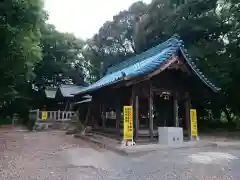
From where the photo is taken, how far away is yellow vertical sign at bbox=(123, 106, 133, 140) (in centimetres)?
891

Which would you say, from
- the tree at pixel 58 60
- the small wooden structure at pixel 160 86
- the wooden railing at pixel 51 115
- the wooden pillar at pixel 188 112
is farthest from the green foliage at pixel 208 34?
the tree at pixel 58 60

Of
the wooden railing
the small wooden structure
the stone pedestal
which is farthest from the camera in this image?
the wooden railing

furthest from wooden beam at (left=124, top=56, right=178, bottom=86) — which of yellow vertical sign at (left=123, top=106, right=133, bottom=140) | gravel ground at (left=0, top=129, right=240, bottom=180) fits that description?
gravel ground at (left=0, top=129, right=240, bottom=180)

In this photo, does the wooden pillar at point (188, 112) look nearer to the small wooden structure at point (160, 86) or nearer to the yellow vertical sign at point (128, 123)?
the small wooden structure at point (160, 86)

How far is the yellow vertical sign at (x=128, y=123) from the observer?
891 centimetres

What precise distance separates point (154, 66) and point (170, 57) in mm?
848

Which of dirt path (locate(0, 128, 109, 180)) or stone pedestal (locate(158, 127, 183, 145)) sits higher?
stone pedestal (locate(158, 127, 183, 145))

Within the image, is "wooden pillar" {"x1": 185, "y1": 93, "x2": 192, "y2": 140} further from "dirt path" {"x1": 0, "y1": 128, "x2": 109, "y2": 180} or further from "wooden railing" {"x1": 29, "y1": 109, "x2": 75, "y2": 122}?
"wooden railing" {"x1": 29, "y1": 109, "x2": 75, "y2": 122}

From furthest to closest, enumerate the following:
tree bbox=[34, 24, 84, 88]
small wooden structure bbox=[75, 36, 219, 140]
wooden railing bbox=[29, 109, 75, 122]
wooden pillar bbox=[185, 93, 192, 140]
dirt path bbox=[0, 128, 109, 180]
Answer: tree bbox=[34, 24, 84, 88]
wooden railing bbox=[29, 109, 75, 122]
wooden pillar bbox=[185, 93, 192, 140]
small wooden structure bbox=[75, 36, 219, 140]
dirt path bbox=[0, 128, 109, 180]

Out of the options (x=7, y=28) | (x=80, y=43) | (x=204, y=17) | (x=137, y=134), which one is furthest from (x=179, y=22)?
(x=80, y=43)

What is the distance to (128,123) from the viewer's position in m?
9.00

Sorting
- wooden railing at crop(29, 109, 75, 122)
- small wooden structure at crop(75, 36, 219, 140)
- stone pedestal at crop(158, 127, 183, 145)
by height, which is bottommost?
stone pedestal at crop(158, 127, 183, 145)

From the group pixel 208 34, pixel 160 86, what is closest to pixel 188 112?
pixel 160 86

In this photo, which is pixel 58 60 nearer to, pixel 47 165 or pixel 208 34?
pixel 208 34
